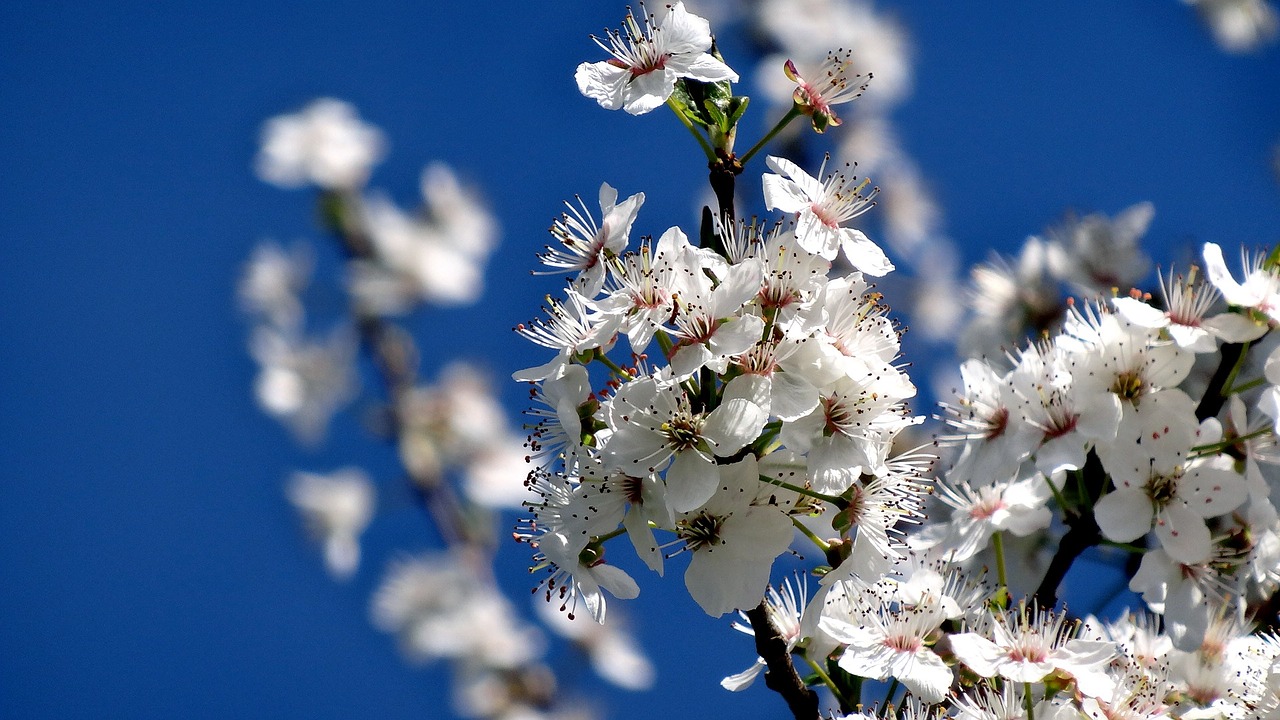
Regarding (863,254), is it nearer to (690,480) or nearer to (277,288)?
(690,480)

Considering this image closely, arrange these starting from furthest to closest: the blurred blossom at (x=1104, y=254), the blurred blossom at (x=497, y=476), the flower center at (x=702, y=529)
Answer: the blurred blossom at (x=497, y=476) < the blurred blossom at (x=1104, y=254) < the flower center at (x=702, y=529)

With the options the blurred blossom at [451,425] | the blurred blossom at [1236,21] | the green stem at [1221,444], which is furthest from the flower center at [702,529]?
the blurred blossom at [1236,21]

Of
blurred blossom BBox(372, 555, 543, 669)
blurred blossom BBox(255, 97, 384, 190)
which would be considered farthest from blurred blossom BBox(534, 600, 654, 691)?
blurred blossom BBox(255, 97, 384, 190)

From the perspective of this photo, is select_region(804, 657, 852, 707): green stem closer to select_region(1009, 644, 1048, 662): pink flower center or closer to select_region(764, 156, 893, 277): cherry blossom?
select_region(1009, 644, 1048, 662): pink flower center

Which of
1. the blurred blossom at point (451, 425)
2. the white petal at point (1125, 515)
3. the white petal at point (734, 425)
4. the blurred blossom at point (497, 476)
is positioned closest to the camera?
the white petal at point (734, 425)

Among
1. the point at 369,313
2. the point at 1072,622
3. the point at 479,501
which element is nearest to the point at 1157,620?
the point at 1072,622

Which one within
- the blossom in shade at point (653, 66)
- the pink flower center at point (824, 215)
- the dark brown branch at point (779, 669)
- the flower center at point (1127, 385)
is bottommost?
the dark brown branch at point (779, 669)

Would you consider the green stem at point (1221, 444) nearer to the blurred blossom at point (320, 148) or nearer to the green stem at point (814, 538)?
the green stem at point (814, 538)

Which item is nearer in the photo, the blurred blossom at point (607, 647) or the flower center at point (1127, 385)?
the flower center at point (1127, 385)
